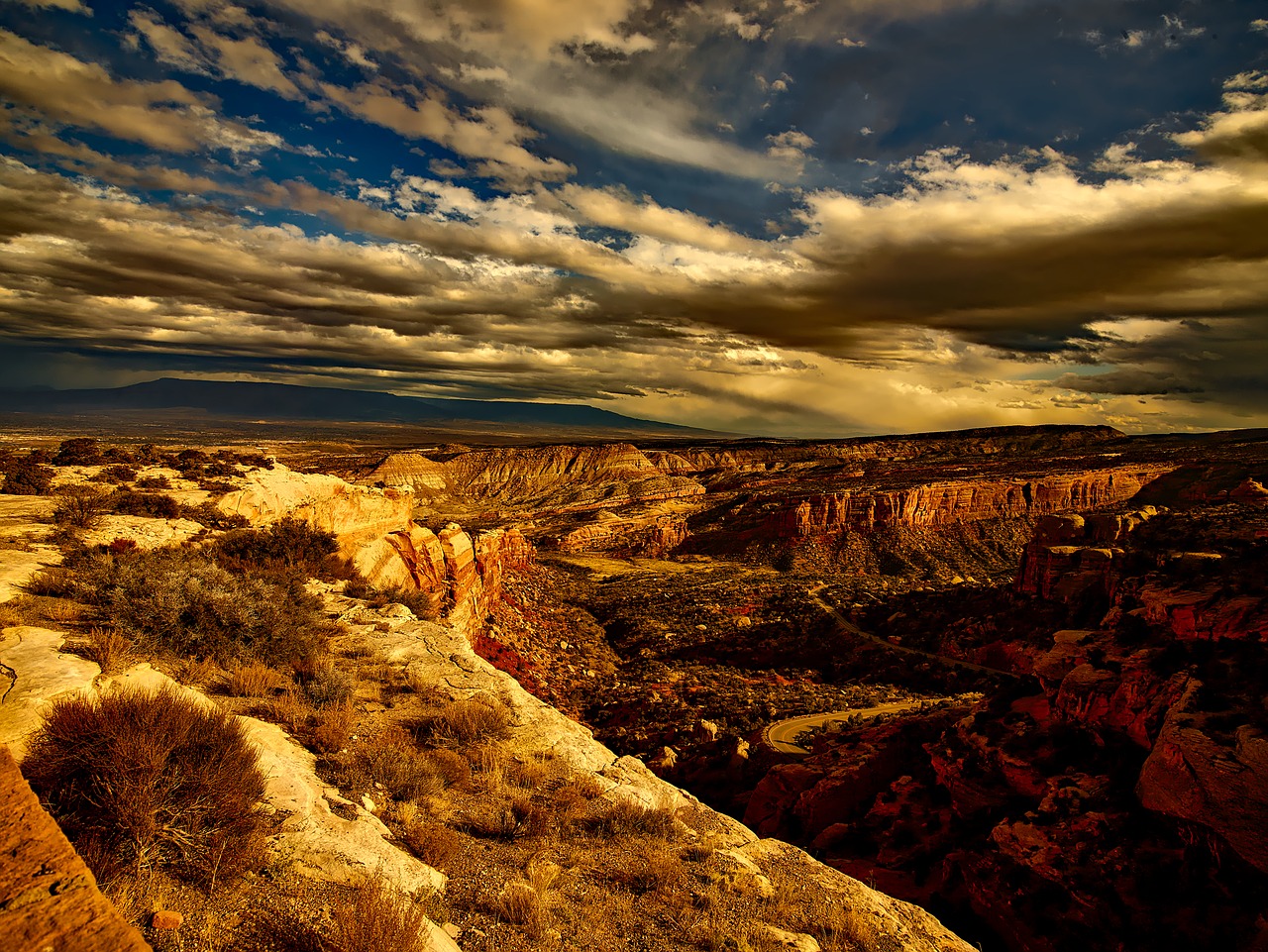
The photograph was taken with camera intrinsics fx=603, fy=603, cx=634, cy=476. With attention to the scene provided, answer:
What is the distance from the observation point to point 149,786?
5074 mm

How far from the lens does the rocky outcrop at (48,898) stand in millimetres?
3426

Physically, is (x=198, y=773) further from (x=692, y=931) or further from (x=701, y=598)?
(x=701, y=598)

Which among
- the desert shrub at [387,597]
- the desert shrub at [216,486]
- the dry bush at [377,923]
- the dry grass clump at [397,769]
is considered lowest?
the desert shrub at [387,597]

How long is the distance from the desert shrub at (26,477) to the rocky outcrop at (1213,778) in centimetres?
2684

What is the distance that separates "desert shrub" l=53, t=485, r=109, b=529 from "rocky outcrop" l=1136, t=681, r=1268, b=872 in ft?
78.2

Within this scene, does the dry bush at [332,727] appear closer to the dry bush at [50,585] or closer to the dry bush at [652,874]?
the dry bush at [652,874]

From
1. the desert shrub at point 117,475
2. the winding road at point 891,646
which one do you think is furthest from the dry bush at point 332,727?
the winding road at point 891,646

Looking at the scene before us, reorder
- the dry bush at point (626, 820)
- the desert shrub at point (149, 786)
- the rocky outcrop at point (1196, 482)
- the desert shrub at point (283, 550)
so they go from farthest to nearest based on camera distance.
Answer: the rocky outcrop at point (1196, 482), the desert shrub at point (283, 550), the dry bush at point (626, 820), the desert shrub at point (149, 786)

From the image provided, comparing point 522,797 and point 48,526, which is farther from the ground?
point 48,526

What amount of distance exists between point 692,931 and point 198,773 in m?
4.97

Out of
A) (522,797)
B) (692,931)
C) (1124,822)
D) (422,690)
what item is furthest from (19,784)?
(1124,822)

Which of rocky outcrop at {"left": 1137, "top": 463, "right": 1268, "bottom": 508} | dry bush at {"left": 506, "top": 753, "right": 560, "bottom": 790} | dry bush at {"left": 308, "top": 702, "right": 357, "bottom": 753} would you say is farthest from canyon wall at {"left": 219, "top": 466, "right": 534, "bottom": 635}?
rocky outcrop at {"left": 1137, "top": 463, "right": 1268, "bottom": 508}

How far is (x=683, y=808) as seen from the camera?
9.06m

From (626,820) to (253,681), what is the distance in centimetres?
603
